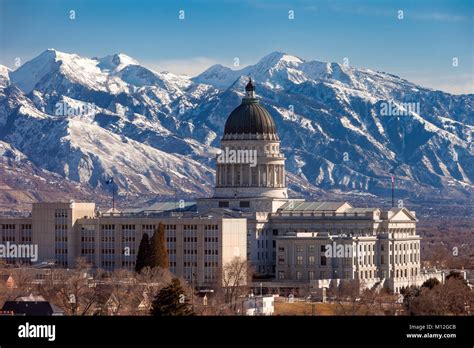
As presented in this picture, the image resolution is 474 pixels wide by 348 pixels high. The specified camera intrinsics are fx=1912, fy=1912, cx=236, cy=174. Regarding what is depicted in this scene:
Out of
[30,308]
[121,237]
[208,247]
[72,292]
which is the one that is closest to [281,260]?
[208,247]

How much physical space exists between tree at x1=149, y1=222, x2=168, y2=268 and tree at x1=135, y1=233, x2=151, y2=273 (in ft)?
1.43

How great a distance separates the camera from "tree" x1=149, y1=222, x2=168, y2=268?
173875mm

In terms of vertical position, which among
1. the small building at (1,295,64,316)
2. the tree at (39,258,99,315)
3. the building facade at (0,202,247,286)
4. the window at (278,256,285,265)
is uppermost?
the building facade at (0,202,247,286)

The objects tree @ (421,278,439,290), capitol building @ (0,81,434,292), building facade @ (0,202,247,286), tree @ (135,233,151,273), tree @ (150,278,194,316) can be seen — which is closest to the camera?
tree @ (150,278,194,316)

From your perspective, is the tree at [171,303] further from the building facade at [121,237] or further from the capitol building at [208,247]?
the building facade at [121,237]

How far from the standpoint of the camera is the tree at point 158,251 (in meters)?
174

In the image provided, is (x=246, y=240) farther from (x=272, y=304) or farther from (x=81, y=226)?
(x=272, y=304)

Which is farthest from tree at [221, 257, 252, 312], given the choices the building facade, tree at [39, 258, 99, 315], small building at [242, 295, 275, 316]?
tree at [39, 258, 99, 315]

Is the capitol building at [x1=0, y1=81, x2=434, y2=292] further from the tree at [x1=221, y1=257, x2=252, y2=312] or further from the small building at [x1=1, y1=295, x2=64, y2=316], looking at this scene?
the small building at [x1=1, y1=295, x2=64, y2=316]

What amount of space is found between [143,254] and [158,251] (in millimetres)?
1407

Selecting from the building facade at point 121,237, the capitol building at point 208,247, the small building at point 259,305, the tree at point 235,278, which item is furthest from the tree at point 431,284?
the small building at point 259,305

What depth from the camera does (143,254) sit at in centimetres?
17588
